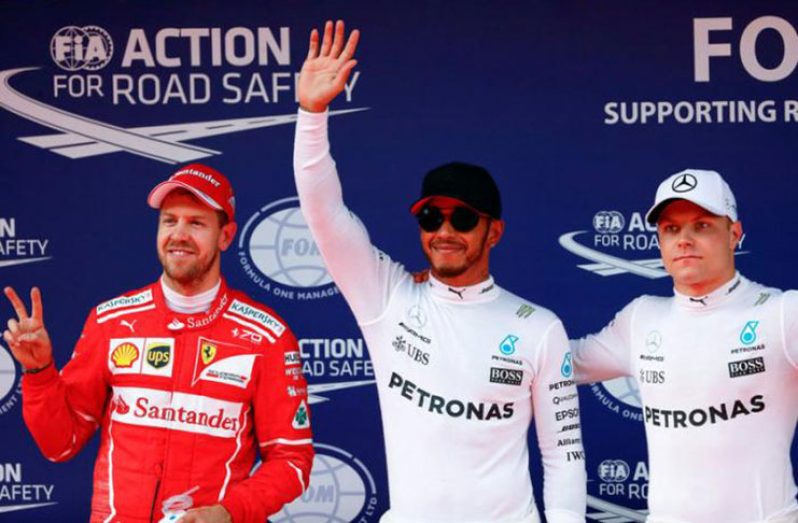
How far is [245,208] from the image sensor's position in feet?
13.5

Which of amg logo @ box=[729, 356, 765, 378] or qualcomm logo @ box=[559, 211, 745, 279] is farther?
qualcomm logo @ box=[559, 211, 745, 279]

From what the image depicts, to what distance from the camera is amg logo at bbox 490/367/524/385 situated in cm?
288

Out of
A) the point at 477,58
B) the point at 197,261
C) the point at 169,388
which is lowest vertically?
the point at 169,388

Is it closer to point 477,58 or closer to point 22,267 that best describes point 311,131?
point 477,58

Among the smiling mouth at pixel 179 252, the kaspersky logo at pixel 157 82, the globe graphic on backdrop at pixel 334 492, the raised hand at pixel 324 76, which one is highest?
the kaspersky logo at pixel 157 82

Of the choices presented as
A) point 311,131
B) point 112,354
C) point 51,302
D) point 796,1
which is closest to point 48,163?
point 51,302

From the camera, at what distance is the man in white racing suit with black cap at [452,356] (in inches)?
111

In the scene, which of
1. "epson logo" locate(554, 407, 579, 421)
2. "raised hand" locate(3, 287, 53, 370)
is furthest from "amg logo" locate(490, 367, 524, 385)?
"raised hand" locate(3, 287, 53, 370)

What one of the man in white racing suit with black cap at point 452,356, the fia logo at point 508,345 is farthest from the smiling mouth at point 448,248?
the fia logo at point 508,345

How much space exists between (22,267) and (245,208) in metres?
0.75

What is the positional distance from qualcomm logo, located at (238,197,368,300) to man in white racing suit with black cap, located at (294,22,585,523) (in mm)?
1135

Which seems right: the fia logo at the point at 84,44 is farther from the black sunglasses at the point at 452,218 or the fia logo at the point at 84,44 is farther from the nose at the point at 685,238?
the nose at the point at 685,238

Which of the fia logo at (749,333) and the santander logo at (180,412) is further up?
the fia logo at (749,333)

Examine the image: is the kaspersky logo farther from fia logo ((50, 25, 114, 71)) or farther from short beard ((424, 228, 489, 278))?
short beard ((424, 228, 489, 278))
